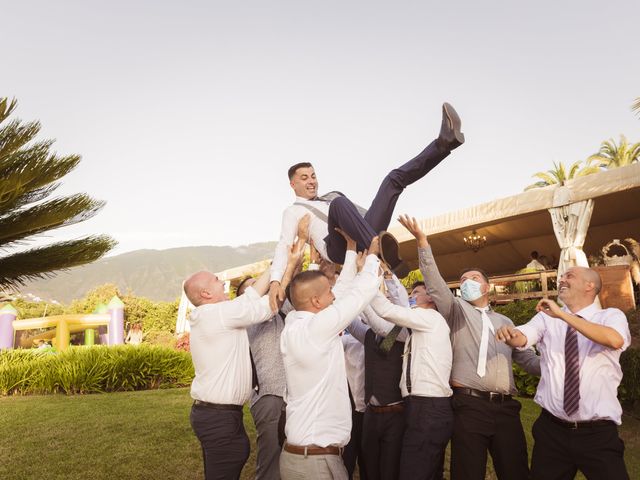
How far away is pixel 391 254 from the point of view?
3.69 metres

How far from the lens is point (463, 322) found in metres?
3.98

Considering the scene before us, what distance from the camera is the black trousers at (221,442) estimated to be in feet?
11.7

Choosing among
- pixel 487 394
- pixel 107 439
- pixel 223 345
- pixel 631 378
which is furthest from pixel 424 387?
pixel 107 439

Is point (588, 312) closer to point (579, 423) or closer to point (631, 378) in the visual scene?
point (579, 423)

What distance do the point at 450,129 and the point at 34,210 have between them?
5.71 m

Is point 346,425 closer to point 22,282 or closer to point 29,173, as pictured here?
point 29,173

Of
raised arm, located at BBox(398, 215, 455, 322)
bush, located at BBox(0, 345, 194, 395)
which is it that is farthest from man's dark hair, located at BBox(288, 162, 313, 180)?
bush, located at BBox(0, 345, 194, 395)

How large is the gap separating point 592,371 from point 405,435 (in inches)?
52.1

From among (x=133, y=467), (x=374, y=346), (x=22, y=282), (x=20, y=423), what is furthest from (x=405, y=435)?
(x=20, y=423)

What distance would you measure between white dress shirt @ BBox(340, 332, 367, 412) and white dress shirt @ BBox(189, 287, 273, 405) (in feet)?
3.57

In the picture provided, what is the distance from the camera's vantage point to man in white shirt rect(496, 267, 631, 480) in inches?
126

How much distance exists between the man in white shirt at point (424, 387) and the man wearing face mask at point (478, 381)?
144 millimetres

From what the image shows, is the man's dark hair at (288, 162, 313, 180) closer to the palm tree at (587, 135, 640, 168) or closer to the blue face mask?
the blue face mask

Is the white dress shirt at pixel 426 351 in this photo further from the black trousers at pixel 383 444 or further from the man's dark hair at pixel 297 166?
the man's dark hair at pixel 297 166
